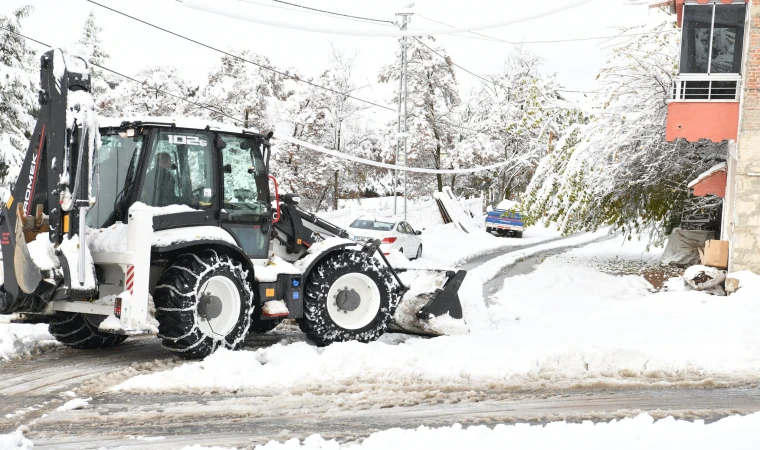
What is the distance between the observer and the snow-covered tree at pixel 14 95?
19.6 metres

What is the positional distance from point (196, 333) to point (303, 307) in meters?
1.45

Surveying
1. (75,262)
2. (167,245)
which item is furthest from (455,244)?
(75,262)

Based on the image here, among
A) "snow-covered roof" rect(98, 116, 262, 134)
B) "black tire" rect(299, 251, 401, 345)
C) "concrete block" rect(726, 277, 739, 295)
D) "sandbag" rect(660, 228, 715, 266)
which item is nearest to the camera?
"snow-covered roof" rect(98, 116, 262, 134)

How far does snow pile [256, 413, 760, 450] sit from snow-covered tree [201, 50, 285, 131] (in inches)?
1170

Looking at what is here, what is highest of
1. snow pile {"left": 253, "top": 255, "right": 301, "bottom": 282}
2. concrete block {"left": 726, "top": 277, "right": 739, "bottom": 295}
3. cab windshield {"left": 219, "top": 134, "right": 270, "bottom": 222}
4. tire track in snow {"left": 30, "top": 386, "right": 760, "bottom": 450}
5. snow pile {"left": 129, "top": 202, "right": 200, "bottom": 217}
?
cab windshield {"left": 219, "top": 134, "right": 270, "bottom": 222}

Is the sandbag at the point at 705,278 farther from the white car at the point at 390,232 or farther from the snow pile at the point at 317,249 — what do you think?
the white car at the point at 390,232

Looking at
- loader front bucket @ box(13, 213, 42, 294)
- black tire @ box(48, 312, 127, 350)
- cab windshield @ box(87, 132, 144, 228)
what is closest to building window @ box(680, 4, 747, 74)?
cab windshield @ box(87, 132, 144, 228)

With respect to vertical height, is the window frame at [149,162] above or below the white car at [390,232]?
above

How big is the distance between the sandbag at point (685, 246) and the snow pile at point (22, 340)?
1728 cm

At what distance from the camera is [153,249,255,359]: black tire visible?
24.2ft

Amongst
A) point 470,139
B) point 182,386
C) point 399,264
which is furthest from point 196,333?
point 470,139

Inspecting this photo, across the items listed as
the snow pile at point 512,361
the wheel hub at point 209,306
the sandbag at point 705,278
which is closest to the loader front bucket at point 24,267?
the snow pile at point 512,361

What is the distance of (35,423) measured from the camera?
18.2 ft

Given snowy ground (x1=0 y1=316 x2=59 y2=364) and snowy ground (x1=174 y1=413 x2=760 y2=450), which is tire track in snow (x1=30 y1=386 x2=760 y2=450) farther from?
snowy ground (x1=0 y1=316 x2=59 y2=364)
